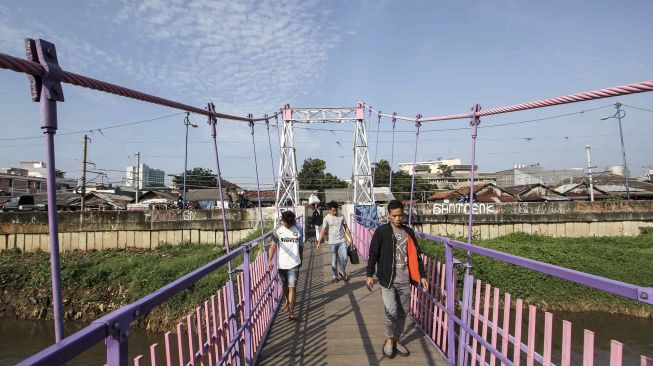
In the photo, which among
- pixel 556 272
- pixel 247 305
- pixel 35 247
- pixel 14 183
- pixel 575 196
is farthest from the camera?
pixel 14 183

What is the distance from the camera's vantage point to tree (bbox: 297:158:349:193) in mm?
50688

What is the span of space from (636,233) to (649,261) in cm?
914

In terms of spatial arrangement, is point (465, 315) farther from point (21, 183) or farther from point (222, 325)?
point (21, 183)

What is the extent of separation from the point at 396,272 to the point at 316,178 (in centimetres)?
4937

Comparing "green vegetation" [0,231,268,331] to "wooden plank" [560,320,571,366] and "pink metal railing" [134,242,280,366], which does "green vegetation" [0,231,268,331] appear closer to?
"pink metal railing" [134,242,280,366]

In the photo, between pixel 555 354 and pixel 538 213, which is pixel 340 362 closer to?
pixel 555 354

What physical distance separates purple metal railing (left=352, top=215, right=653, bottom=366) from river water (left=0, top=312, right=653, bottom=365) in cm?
518

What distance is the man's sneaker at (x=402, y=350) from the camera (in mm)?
3842

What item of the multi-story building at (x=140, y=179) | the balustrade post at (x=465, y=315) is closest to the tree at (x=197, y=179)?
the multi-story building at (x=140, y=179)

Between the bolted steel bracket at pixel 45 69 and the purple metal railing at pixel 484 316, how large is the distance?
2290 mm

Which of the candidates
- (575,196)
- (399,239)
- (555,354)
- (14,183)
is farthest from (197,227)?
(14,183)

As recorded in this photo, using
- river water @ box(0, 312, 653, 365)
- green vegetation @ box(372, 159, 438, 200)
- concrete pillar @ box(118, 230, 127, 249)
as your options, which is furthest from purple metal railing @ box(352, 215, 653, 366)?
green vegetation @ box(372, 159, 438, 200)

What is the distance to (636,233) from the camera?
1972 cm

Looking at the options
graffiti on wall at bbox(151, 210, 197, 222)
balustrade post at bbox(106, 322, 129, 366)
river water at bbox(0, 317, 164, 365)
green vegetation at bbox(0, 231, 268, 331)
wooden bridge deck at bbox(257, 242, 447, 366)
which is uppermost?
balustrade post at bbox(106, 322, 129, 366)
